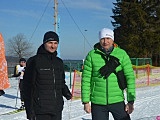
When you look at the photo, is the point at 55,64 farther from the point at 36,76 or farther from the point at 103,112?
the point at 103,112

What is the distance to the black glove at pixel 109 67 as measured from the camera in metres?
3.97

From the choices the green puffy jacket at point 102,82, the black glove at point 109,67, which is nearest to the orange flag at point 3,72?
the green puffy jacket at point 102,82

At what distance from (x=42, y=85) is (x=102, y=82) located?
78cm

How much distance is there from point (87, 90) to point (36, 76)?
70cm

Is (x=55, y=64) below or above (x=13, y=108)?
above

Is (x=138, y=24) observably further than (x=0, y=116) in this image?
Yes

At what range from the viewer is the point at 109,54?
407 centimetres

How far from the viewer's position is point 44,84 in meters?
3.95

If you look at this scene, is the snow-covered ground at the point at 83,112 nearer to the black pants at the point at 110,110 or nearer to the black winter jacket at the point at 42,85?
the black pants at the point at 110,110

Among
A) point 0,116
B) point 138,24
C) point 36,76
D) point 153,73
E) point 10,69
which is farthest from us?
point 138,24

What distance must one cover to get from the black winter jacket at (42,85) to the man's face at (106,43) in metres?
0.68

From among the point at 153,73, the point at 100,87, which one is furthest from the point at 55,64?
the point at 153,73

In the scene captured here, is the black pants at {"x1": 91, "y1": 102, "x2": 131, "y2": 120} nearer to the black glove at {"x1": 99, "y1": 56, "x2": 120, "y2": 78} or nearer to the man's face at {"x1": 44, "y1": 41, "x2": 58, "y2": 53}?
the black glove at {"x1": 99, "y1": 56, "x2": 120, "y2": 78}

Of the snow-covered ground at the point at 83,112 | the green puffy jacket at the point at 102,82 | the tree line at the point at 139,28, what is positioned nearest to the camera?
the green puffy jacket at the point at 102,82
